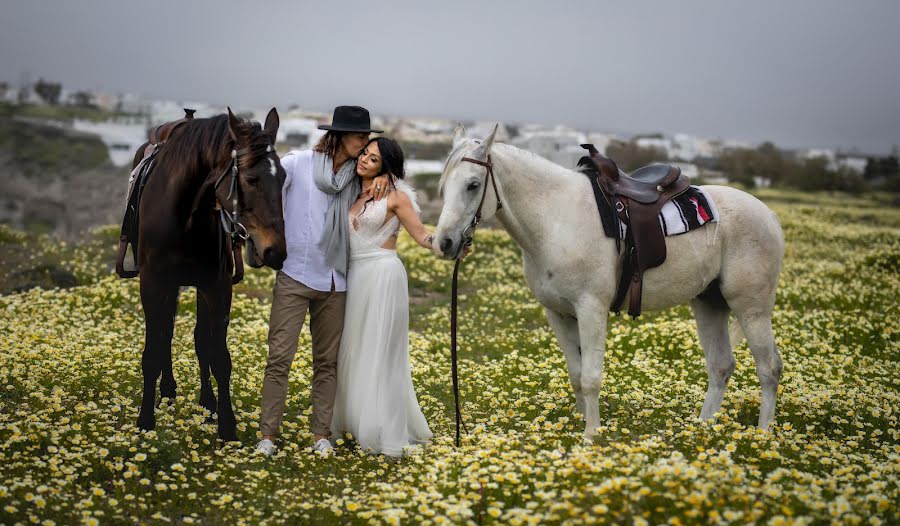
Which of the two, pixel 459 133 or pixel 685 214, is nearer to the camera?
pixel 459 133

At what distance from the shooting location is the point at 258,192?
6.63 m

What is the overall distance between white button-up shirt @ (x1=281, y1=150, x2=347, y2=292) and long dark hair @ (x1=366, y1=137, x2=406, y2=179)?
59 cm

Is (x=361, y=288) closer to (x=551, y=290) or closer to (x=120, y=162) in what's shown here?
(x=551, y=290)

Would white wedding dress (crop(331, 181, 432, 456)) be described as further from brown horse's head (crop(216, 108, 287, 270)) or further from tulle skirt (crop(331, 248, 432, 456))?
brown horse's head (crop(216, 108, 287, 270))

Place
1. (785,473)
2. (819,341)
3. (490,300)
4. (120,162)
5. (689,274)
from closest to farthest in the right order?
(785,473) → (689,274) → (819,341) → (490,300) → (120,162)

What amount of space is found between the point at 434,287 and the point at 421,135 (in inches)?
4627

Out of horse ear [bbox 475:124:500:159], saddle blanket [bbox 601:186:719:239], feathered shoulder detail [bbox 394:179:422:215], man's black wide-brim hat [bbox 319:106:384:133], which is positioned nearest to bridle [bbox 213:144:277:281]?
man's black wide-brim hat [bbox 319:106:384:133]

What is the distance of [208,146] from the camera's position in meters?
7.06

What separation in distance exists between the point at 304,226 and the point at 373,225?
2.12ft

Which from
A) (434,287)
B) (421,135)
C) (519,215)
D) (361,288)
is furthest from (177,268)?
(421,135)

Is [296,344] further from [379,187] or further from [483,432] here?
[483,432]

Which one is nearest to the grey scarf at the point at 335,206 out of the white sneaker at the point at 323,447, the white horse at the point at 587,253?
the white horse at the point at 587,253

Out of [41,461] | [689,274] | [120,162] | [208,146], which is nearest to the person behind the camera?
[41,461]

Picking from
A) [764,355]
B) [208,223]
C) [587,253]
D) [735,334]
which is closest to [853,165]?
[735,334]
